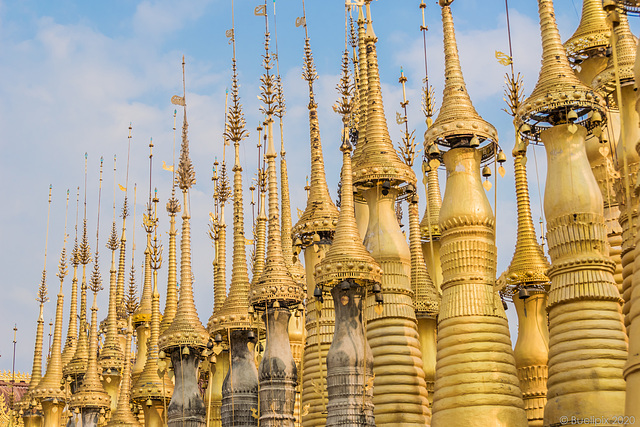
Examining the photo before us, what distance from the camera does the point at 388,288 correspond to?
82.3 ft

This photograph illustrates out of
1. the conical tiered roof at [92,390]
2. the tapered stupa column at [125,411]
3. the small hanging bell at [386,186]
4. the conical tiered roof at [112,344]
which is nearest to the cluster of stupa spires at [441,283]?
the small hanging bell at [386,186]

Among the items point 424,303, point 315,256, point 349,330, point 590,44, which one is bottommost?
point 349,330

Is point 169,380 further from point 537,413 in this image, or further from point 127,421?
point 537,413

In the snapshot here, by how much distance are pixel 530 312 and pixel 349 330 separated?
326 inches

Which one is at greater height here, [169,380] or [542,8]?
[542,8]

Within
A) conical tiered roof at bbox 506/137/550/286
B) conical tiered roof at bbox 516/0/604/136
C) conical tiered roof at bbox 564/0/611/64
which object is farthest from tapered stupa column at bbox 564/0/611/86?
conical tiered roof at bbox 516/0/604/136

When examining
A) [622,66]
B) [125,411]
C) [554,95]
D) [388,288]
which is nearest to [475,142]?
[554,95]

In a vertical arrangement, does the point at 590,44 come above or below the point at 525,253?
above

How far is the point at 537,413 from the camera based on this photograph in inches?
1102

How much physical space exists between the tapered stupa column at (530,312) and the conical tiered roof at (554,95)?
3.97 m

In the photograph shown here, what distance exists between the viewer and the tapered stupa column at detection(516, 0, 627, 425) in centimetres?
2069

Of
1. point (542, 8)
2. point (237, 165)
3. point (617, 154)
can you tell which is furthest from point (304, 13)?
point (617, 154)

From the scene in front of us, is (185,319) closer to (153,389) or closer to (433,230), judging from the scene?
(153,389)

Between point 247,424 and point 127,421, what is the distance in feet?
35.8
